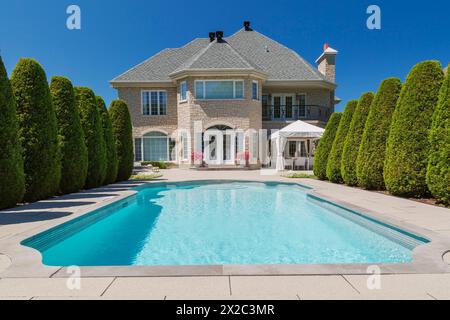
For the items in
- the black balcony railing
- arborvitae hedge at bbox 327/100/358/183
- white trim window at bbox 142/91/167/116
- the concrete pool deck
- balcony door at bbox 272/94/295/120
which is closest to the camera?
the concrete pool deck

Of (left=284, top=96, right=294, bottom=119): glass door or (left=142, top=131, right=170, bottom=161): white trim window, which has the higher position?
(left=284, top=96, right=294, bottom=119): glass door

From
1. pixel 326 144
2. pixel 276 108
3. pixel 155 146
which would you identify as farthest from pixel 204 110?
pixel 326 144

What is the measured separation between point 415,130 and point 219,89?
15606 millimetres

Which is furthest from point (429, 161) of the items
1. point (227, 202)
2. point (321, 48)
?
point (321, 48)

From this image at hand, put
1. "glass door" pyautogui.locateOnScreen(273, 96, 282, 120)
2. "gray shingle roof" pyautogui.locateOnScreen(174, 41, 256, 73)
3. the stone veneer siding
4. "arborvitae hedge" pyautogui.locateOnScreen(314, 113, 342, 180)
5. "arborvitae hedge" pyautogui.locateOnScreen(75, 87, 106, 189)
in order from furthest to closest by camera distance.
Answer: "glass door" pyautogui.locateOnScreen(273, 96, 282, 120) < the stone veneer siding < "gray shingle roof" pyautogui.locateOnScreen(174, 41, 256, 73) < "arborvitae hedge" pyautogui.locateOnScreen(314, 113, 342, 180) < "arborvitae hedge" pyautogui.locateOnScreen(75, 87, 106, 189)

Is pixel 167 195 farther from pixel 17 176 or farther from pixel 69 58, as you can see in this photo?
pixel 69 58

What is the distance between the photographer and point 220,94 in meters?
22.1

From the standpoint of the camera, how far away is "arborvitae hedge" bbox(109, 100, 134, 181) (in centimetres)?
1452

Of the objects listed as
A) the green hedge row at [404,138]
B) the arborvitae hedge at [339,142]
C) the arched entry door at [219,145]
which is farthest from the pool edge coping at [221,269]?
the arched entry door at [219,145]

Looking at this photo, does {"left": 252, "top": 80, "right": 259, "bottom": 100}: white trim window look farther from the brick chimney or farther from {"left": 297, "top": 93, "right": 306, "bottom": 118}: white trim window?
the brick chimney

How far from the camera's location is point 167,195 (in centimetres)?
1138

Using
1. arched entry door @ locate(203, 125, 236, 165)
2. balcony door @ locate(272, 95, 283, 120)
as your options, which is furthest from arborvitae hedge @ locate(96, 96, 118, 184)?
balcony door @ locate(272, 95, 283, 120)

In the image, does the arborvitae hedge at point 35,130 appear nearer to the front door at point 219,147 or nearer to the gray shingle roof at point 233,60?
the gray shingle roof at point 233,60

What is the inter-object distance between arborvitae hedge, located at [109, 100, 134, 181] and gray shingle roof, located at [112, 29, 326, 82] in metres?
8.24
